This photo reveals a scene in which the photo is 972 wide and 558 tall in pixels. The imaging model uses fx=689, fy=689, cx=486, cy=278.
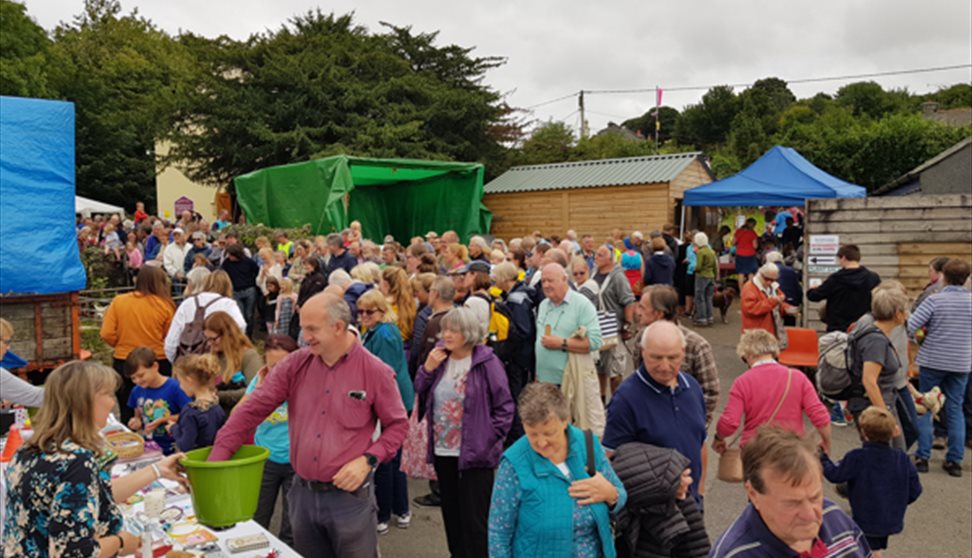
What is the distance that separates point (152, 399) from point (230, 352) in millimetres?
608

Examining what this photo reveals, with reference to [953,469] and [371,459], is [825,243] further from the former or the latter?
[371,459]

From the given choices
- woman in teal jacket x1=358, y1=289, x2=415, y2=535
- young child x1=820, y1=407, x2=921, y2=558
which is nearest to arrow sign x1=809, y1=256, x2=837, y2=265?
young child x1=820, y1=407, x2=921, y2=558

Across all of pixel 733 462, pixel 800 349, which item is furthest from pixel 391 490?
pixel 800 349

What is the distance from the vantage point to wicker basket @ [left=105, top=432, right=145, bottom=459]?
447cm

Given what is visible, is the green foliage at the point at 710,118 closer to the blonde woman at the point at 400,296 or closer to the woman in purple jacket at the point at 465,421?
the blonde woman at the point at 400,296

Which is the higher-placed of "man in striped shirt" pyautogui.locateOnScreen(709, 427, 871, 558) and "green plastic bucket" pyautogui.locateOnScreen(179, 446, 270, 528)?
"man in striped shirt" pyautogui.locateOnScreen(709, 427, 871, 558)

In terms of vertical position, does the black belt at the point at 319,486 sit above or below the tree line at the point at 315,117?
below

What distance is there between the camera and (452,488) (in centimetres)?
456

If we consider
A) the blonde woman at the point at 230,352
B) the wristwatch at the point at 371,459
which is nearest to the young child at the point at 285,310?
the blonde woman at the point at 230,352

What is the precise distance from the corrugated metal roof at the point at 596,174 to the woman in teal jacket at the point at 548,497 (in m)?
14.8

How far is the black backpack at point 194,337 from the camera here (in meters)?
5.65

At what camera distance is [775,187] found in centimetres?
1327

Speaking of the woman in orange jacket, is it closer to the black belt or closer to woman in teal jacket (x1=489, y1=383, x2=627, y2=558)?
woman in teal jacket (x1=489, y1=383, x2=627, y2=558)

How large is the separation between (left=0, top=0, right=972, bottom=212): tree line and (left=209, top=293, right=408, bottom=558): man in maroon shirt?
19339 millimetres
